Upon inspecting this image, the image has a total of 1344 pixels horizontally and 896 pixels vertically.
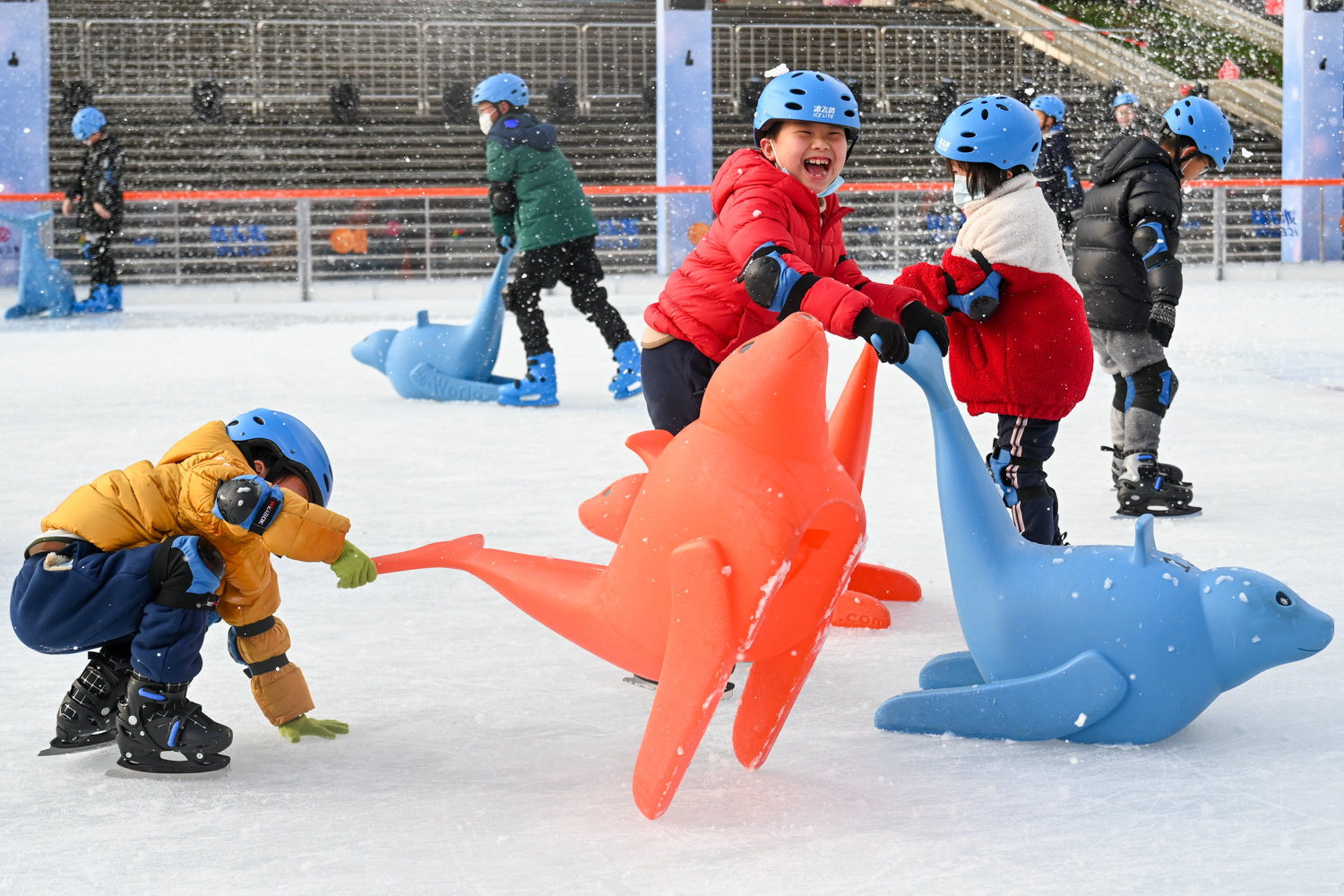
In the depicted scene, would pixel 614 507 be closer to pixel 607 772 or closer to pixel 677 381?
pixel 607 772

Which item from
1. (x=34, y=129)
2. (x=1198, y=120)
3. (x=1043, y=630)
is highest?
(x=34, y=129)

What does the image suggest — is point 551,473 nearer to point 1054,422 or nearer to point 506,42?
A: point 1054,422

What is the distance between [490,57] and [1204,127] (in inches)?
697

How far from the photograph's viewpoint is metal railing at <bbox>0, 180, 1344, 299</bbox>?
45.7 ft

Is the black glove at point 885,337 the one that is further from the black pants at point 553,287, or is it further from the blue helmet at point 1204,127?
the black pants at point 553,287

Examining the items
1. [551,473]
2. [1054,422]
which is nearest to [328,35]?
[551,473]

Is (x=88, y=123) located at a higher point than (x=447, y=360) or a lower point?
higher

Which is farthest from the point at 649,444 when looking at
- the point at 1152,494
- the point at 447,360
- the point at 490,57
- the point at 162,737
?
the point at 490,57

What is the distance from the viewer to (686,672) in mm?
2146

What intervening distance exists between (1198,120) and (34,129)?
13.4m

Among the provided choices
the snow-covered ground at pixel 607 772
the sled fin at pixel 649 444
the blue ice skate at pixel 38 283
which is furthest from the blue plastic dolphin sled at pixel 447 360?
the blue ice skate at pixel 38 283

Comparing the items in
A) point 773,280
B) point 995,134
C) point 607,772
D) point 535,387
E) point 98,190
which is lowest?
point 607,772

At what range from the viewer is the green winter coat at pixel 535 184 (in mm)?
6699

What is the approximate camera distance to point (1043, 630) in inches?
96.2
